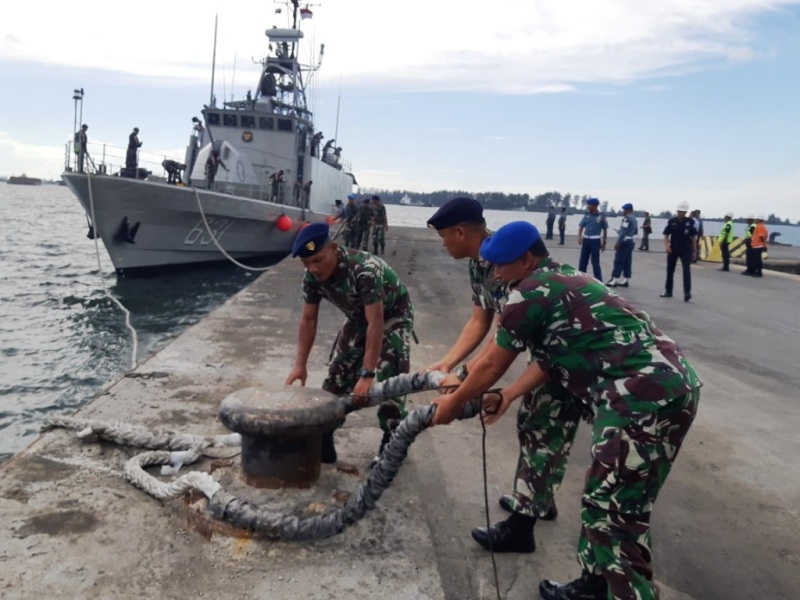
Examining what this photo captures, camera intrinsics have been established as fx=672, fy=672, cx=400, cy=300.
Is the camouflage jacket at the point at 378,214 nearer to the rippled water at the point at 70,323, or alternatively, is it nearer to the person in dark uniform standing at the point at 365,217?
the person in dark uniform standing at the point at 365,217

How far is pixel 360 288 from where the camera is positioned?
11.6ft

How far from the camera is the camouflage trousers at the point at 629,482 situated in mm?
2293

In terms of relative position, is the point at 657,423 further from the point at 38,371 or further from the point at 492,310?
the point at 38,371

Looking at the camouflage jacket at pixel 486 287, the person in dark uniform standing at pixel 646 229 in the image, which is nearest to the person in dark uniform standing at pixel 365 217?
the person in dark uniform standing at pixel 646 229

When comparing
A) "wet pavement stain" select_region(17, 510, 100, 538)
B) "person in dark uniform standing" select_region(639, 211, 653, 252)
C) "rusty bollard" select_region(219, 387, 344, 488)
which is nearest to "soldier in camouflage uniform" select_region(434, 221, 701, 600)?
"rusty bollard" select_region(219, 387, 344, 488)

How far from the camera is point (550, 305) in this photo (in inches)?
93.9

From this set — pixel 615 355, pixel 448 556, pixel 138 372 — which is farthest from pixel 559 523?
pixel 138 372

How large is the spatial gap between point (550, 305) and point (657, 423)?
536mm

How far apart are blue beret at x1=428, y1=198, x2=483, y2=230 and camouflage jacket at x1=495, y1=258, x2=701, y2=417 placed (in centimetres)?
64

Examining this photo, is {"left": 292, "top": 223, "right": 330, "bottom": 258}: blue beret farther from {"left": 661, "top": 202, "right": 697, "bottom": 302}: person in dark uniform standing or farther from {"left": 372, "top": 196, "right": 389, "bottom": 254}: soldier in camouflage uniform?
{"left": 372, "top": 196, "right": 389, "bottom": 254}: soldier in camouflage uniform

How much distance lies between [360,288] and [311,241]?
0.37 meters

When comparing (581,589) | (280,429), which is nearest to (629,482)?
(581,589)

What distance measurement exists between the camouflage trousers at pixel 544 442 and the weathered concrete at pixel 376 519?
0.27m

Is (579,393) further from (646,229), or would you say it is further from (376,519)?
(646,229)
